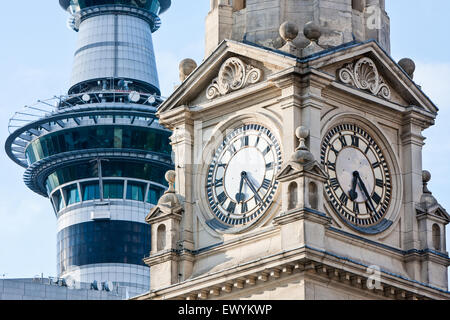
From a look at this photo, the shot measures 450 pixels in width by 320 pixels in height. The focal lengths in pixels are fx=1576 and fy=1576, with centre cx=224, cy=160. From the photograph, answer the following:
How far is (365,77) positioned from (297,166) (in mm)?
5497

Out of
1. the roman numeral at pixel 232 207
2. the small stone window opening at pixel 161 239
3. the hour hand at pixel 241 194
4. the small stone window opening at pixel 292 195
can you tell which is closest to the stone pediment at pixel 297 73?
the hour hand at pixel 241 194

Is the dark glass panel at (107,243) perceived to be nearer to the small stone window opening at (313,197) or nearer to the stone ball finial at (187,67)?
the stone ball finial at (187,67)

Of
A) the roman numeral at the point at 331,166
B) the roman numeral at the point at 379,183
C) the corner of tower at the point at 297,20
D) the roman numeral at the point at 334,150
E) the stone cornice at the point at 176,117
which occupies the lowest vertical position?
the roman numeral at the point at 379,183

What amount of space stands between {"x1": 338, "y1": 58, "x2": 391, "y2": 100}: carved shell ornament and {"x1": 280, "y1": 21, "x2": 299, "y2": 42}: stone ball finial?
2.09 m

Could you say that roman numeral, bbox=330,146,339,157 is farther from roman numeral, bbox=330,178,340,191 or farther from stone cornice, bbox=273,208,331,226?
stone cornice, bbox=273,208,331,226

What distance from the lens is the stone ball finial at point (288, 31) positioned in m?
55.1

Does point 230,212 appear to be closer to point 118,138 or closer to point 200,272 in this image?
point 200,272

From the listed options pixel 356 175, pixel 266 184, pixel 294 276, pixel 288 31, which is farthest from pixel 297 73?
pixel 294 276

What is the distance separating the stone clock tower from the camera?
52.9 meters

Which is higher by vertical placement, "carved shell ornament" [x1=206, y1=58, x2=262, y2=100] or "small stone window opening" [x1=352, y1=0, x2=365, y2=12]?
"small stone window opening" [x1=352, y1=0, x2=365, y2=12]

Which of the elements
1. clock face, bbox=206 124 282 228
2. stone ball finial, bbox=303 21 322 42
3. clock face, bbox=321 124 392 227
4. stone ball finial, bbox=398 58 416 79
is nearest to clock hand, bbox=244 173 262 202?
clock face, bbox=206 124 282 228

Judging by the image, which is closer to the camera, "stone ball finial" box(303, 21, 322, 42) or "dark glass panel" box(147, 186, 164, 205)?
"stone ball finial" box(303, 21, 322, 42)

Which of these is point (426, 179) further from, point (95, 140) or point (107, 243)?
point (107, 243)

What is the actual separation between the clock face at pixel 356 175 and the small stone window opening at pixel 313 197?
1.01 meters
